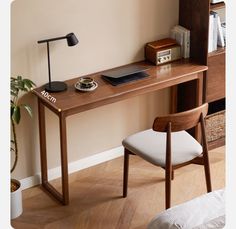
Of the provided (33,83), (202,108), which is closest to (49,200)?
(33,83)

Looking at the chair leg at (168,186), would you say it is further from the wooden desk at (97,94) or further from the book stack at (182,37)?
the book stack at (182,37)

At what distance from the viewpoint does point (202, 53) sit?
4.55 meters

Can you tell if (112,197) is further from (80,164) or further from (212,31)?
(212,31)

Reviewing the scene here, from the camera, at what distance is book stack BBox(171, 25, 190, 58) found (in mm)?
4590

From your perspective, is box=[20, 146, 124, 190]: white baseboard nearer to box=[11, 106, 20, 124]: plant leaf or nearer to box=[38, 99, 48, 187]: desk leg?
box=[38, 99, 48, 187]: desk leg

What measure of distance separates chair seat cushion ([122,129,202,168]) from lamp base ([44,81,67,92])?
1.72ft

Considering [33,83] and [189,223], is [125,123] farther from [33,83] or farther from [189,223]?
[189,223]

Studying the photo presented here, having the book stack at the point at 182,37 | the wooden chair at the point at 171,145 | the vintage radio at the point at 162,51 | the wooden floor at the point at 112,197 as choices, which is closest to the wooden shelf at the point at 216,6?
the book stack at the point at 182,37

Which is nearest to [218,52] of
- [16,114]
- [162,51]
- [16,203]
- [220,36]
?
[220,36]

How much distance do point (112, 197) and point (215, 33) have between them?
1.31 meters

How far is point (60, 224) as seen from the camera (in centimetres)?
402

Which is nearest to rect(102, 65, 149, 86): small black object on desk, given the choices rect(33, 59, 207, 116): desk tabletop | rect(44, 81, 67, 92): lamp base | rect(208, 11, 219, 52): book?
rect(33, 59, 207, 116): desk tabletop

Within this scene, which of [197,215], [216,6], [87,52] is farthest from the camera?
[216,6]

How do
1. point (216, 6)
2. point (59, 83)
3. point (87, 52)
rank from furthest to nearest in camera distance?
point (216, 6)
point (87, 52)
point (59, 83)
